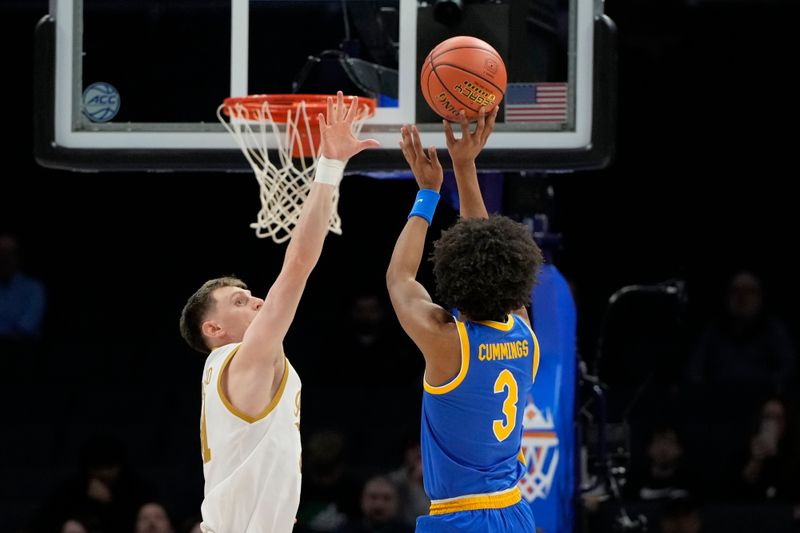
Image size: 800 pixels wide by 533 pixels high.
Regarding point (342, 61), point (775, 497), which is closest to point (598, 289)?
point (775, 497)

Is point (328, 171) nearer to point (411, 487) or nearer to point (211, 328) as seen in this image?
point (211, 328)

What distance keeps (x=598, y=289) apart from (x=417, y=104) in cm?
485

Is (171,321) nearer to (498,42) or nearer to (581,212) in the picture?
(581,212)

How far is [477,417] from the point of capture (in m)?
3.69

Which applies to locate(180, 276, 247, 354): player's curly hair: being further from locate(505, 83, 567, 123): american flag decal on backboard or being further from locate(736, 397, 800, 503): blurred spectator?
locate(736, 397, 800, 503): blurred spectator

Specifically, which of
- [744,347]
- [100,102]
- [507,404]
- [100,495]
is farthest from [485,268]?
[744,347]

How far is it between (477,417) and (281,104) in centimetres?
188

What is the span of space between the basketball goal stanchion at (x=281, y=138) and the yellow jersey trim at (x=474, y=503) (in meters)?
1.53

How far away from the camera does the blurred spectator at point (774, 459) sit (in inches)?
307

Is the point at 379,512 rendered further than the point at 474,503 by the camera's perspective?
Yes

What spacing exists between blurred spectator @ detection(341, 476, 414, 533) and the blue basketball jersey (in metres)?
3.67

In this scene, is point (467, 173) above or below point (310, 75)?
below

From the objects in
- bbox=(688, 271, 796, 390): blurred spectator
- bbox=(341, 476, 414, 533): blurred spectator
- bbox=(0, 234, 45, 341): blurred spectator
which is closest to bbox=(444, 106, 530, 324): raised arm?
bbox=(341, 476, 414, 533): blurred spectator

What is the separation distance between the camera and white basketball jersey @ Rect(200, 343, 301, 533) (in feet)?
12.6
